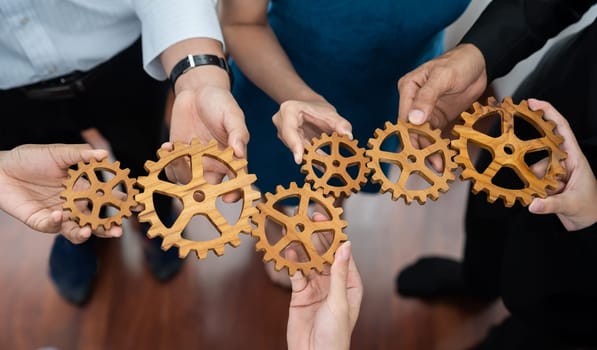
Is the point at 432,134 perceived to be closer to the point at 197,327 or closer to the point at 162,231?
the point at 162,231

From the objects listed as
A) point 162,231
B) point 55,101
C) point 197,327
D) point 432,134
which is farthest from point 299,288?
point 197,327

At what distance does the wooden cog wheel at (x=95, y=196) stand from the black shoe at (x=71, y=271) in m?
0.97

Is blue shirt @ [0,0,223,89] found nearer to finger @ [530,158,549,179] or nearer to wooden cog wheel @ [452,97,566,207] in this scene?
wooden cog wheel @ [452,97,566,207]

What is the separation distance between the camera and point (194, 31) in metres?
1.09

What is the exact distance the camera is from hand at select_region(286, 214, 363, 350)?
87 cm

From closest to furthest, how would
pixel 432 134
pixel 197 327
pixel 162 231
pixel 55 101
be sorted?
pixel 162 231 < pixel 432 134 < pixel 55 101 < pixel 197 327

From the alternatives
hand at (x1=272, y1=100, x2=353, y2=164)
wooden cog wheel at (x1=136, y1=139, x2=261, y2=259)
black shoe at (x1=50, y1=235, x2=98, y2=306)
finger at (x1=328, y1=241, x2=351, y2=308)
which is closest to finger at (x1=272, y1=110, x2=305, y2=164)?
hand at (x1=272, y1=100, x2=353, y2=164)

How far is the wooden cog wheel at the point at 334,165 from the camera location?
1.00 m

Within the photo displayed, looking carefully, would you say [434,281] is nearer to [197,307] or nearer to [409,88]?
[197,307]

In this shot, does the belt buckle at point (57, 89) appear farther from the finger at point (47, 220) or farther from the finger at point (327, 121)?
the finger at point (327, 121)

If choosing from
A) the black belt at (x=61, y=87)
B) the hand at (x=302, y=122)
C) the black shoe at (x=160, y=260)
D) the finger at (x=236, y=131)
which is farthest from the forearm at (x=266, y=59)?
the black shoe at (x=160, y=260)

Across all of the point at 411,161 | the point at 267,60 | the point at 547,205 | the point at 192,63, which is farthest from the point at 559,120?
the point at 192,63

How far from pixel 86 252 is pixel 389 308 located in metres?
1.14

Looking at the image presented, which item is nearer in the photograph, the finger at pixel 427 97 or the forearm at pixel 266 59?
the finger at pixel 427 97
